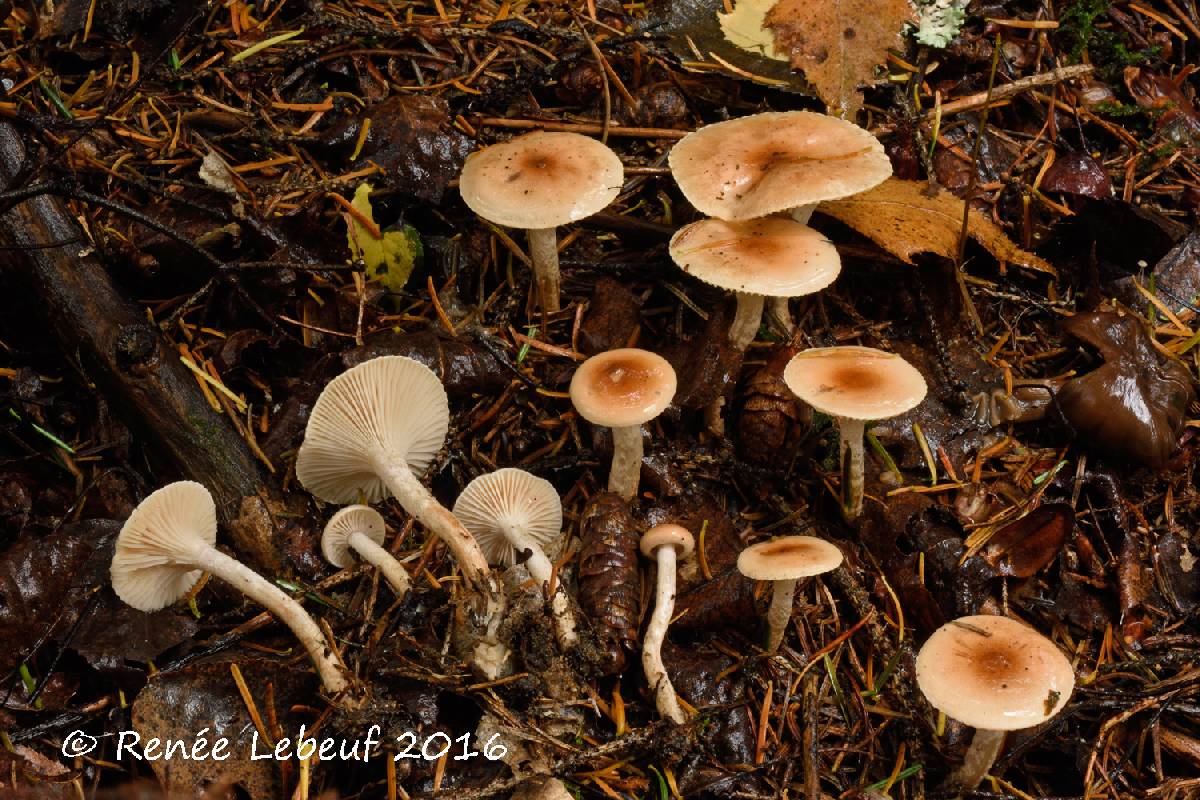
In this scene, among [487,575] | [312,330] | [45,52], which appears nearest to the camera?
[487,575]

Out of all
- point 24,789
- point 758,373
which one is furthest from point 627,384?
point 24,789

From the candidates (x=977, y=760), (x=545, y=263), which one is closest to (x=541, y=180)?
(x=545, y=263)

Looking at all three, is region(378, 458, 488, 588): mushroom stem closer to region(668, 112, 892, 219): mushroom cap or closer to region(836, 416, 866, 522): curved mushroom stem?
region(836, 416, 866, 522): curved mushroom stem

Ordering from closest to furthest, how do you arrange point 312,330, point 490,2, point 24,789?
point 24,789 → point 312,330 → point 490,2

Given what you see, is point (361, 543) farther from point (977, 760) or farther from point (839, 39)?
point (839, 39)

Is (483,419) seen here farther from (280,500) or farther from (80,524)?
(80,524)

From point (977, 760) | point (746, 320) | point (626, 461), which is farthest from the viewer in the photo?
point (746, 320)

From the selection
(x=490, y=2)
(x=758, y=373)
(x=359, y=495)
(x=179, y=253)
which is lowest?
(x=359, y=495)
